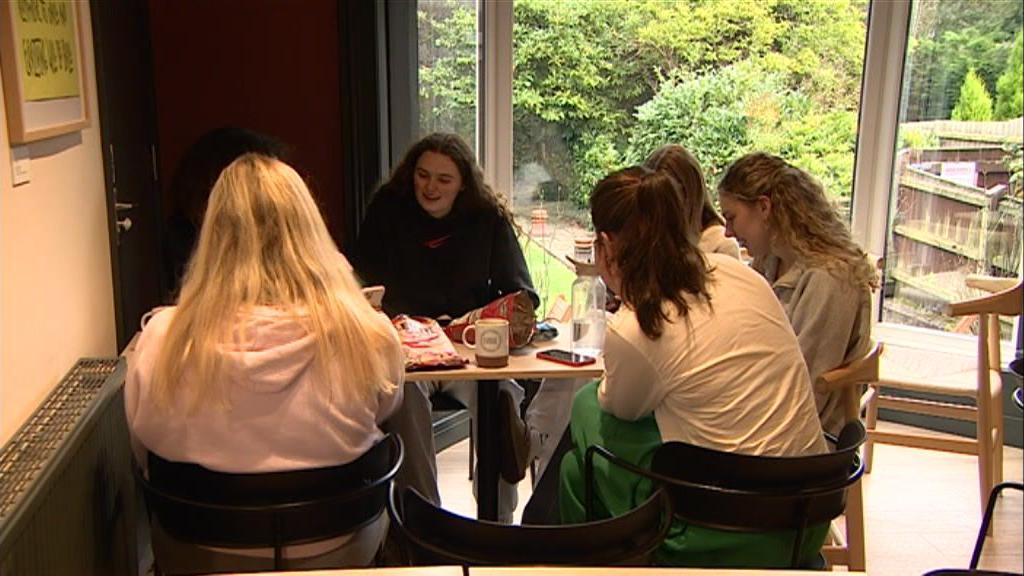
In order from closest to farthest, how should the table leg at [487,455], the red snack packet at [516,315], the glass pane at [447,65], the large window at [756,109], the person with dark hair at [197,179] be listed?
1. the red snack packet at [516,315]
2. the table leg at [487,455]
3. the person with dark hair at [197,179]
4. the glass pane at [447,65]
5. the large window at [756,109]

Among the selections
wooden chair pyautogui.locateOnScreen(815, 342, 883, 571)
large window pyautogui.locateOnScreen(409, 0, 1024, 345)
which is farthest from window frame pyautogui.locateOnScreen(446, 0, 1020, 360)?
wooden chair pyautogui.locateOnScreen(815, 342, 883, 571)

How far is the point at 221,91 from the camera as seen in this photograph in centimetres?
354

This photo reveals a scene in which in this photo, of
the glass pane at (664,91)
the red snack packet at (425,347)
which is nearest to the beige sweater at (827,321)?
the red snack packet at (425,347)

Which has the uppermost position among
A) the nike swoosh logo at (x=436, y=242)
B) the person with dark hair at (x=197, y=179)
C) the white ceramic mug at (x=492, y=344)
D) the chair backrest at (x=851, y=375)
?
the person with dark hair at (x=197, y=179)

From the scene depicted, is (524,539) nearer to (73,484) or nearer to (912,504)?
(73,484)

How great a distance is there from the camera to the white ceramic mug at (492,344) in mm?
2164

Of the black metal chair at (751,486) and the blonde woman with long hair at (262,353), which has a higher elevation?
the blonde woman with long hair at (262,353)

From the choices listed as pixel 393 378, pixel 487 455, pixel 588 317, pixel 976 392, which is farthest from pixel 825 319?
pixel 976 392

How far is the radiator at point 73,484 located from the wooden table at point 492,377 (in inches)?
25.7

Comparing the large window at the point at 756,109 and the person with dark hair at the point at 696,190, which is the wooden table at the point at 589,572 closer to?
the person with dark hair at the point at 696,190

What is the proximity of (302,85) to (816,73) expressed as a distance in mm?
2209

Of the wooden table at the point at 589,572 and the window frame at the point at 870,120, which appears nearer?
the wooden table at the point at 589,572

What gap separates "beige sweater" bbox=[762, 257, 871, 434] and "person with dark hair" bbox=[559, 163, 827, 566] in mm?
457

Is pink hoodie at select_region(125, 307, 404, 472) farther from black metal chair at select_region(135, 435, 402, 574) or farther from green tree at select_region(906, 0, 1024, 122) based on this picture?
green tree at select_region(906, 0, 1024, 122)
